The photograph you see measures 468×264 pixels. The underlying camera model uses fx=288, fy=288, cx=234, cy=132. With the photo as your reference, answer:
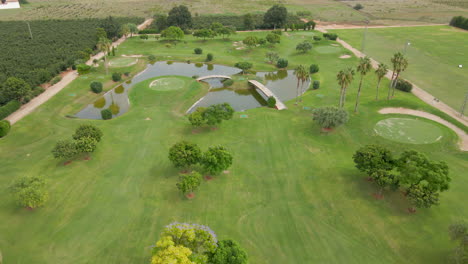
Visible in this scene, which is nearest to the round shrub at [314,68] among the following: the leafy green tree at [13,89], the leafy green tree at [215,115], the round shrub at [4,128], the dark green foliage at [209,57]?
the dark green foliage at [209,57]

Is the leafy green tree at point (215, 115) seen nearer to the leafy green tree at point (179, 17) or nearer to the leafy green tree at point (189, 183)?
the leafy green tree at point (189, 183)

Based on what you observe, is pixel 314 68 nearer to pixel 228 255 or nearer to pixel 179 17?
pixel 179 17

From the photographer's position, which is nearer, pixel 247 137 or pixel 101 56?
pixel 247 137

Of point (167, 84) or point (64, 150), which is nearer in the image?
point (64, 150)

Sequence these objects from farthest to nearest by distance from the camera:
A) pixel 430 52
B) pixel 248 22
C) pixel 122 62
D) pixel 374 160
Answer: pixel 248 22 < pixel 430 52 < pixel 122 62 < pixel 374 160

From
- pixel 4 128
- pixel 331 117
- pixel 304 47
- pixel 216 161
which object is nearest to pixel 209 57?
pixel 304 47

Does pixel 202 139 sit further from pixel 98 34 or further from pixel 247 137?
pixel 98 34

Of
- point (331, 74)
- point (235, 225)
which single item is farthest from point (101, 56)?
point (235, 225)
